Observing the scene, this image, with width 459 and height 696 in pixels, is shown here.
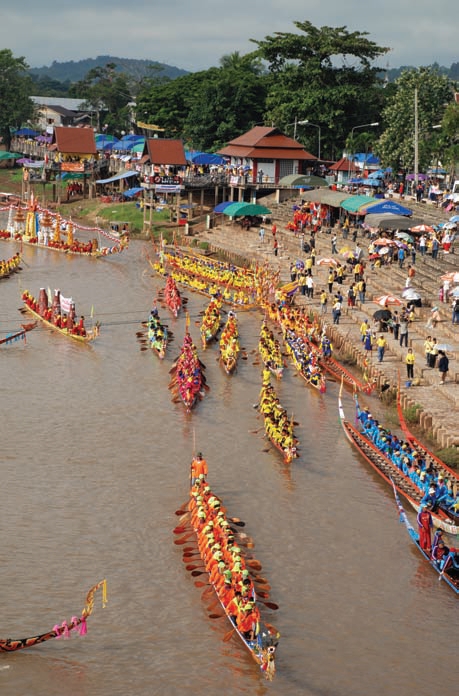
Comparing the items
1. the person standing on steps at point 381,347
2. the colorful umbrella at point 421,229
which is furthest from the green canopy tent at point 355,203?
the person standing on steps at point 381,347

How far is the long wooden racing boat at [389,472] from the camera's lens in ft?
70.0

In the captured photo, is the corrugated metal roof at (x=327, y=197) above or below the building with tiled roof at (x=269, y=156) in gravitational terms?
below

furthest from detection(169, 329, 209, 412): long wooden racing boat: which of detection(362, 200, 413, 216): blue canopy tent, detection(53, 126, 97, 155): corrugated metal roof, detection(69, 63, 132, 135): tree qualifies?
detection(69, 63, 132, 135): tree

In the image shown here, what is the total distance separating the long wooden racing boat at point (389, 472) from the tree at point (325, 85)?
45407mm

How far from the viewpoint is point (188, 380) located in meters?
30.6

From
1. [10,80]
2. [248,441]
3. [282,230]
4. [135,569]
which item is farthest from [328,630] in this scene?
[10,80]

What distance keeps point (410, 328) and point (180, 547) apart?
17701 millimetres

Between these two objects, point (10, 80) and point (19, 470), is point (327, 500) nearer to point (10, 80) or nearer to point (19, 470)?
point (19, 470)

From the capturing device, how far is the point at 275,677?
16.7 meters

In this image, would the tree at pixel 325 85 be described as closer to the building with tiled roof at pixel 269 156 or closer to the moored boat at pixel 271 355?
the building with tiled roof at pixel 269 156

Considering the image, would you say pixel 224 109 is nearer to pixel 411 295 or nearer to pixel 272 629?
pixel 411 295

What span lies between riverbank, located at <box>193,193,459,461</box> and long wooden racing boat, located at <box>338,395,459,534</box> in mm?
1813

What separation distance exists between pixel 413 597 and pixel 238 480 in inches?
268

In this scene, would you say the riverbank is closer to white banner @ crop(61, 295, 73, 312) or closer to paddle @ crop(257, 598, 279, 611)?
paddle @ crop(257, 598, 279, 611)
